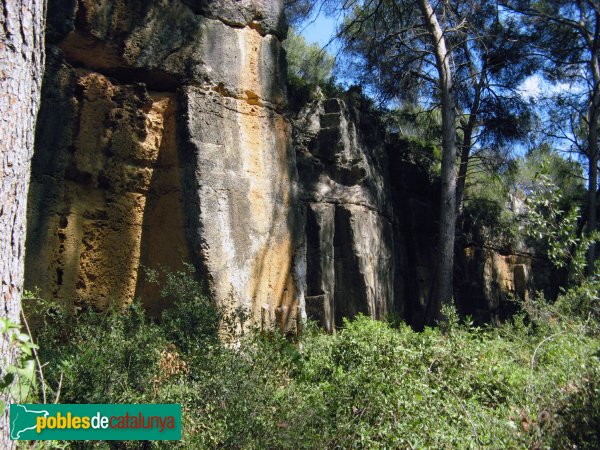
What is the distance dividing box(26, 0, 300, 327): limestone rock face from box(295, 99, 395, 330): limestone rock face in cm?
376

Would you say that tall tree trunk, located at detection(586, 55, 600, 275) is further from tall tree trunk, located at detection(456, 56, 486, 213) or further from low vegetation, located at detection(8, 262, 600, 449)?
low vegetation, located at detection(8, 262, 600, 449)

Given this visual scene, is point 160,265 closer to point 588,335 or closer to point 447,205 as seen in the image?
point 588,335

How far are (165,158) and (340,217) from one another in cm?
512

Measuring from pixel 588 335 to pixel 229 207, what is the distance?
3.55 m

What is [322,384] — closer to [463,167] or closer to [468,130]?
[463,167]

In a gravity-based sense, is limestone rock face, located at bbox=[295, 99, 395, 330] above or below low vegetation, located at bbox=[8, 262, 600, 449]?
above

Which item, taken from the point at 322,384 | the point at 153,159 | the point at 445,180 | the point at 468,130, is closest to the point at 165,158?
the point at 153,159

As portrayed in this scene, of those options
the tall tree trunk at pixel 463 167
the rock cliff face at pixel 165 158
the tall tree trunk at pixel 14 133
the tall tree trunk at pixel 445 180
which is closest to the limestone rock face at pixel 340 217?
the tall tree trunk at pixel 445 180

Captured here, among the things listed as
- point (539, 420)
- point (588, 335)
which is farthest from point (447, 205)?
point (539, 420)

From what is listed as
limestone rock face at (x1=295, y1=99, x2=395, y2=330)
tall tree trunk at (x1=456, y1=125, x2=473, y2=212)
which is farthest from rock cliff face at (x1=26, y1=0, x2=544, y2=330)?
tall tree trunk at (x1=456, y1=125, x2=473, y2=212)

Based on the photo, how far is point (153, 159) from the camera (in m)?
6.77

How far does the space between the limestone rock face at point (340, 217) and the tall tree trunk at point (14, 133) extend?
294 inches

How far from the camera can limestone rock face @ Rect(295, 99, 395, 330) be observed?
432 inches

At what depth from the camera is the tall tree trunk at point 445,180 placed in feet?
38.9
